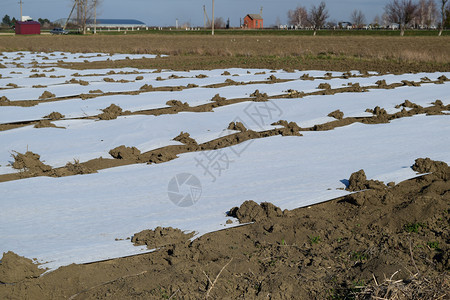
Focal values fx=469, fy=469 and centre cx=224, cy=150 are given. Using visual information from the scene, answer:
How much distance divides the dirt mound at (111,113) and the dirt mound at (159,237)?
377cm

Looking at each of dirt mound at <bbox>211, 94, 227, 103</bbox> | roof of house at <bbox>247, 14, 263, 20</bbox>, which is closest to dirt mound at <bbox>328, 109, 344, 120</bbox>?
dirt mound at <bbox>211, 94, 227, 103</bbox>

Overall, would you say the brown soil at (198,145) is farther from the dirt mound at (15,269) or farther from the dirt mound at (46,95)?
the dirt mound at (46,95)

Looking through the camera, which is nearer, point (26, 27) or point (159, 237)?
point (159, 237)

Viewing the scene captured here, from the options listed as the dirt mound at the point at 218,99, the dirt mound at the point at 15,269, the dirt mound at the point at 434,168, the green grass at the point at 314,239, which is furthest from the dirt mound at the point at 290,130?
the dirt mound at the point at 15,269

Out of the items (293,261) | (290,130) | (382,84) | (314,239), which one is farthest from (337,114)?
(293,261)

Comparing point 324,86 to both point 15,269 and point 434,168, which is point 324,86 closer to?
point 434,168

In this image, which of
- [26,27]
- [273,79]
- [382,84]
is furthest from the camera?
[26,27]

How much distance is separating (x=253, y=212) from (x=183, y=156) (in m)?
1.66

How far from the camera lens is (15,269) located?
2.75m

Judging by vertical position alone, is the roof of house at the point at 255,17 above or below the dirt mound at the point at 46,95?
above

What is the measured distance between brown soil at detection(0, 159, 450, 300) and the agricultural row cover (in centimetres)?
19

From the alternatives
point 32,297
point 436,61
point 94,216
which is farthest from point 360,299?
point 436,61

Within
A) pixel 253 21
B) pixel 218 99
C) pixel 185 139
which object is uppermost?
pixel 253 21

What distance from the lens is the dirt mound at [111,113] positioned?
22.2 feet
